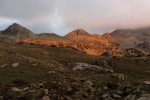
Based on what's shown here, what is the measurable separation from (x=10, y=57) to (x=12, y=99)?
76.6 feet

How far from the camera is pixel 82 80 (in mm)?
43312

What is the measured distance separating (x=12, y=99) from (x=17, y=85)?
5.00m

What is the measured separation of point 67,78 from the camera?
43.7 meters

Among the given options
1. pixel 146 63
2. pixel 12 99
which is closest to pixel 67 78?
pixel 12 99

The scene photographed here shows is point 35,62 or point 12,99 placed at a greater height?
point 35,62

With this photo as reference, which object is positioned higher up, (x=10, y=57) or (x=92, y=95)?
(x=10, y=57)

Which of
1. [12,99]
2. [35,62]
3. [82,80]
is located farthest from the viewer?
[35,62]

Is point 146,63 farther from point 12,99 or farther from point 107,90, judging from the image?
point 12,99

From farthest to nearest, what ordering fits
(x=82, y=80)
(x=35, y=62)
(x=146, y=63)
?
(x=146, y=63)
(x=35, y=62)
(x=82, y=80)

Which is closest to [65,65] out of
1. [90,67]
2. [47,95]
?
[90,67]

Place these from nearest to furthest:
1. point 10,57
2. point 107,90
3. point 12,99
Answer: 1. point 12,99
2. point 107,90
3. point 10,57

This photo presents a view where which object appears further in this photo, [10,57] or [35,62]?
[10,57]

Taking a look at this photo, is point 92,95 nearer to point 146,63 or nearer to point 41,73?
point 41,73

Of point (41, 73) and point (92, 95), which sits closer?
point (92, 95)
